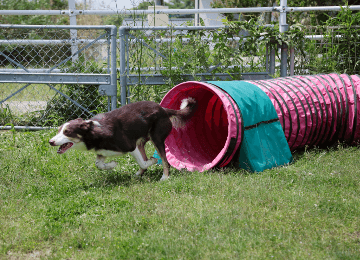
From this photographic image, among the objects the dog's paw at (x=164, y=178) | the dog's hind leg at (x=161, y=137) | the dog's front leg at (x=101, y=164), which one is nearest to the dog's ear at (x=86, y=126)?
the dog's front leg at (x=101, y=164)

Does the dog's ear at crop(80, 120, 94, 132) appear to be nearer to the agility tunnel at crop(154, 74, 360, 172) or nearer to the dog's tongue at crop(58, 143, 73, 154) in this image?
the dog's tongue at crop(58, 143, 73, 154)

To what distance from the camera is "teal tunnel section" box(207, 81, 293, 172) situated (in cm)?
532

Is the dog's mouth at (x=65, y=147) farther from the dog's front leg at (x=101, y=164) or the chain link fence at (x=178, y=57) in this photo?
the chain link fence at (x=178, y=57)

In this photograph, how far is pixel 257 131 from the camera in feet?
18.0

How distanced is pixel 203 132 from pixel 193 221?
2909 mm

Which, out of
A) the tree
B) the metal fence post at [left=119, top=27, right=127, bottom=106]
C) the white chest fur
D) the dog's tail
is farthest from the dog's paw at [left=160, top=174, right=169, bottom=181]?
the tree

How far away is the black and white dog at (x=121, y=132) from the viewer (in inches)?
187

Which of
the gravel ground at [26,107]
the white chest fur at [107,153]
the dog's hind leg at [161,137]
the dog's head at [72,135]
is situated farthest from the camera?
the gravel ground at [26,107]

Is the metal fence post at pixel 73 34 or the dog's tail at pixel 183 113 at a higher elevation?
the metal fence post at pixel 73 34

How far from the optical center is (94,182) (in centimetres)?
505

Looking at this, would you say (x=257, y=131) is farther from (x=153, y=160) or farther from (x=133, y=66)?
(x=133, y=66)

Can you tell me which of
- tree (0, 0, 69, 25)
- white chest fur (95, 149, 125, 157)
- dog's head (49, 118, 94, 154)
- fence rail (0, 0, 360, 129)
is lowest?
white chest fur (95, 149, 125, 157)

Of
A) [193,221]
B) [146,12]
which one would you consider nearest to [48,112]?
[146,12]

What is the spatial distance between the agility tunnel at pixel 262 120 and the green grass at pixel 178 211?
0.91ft
